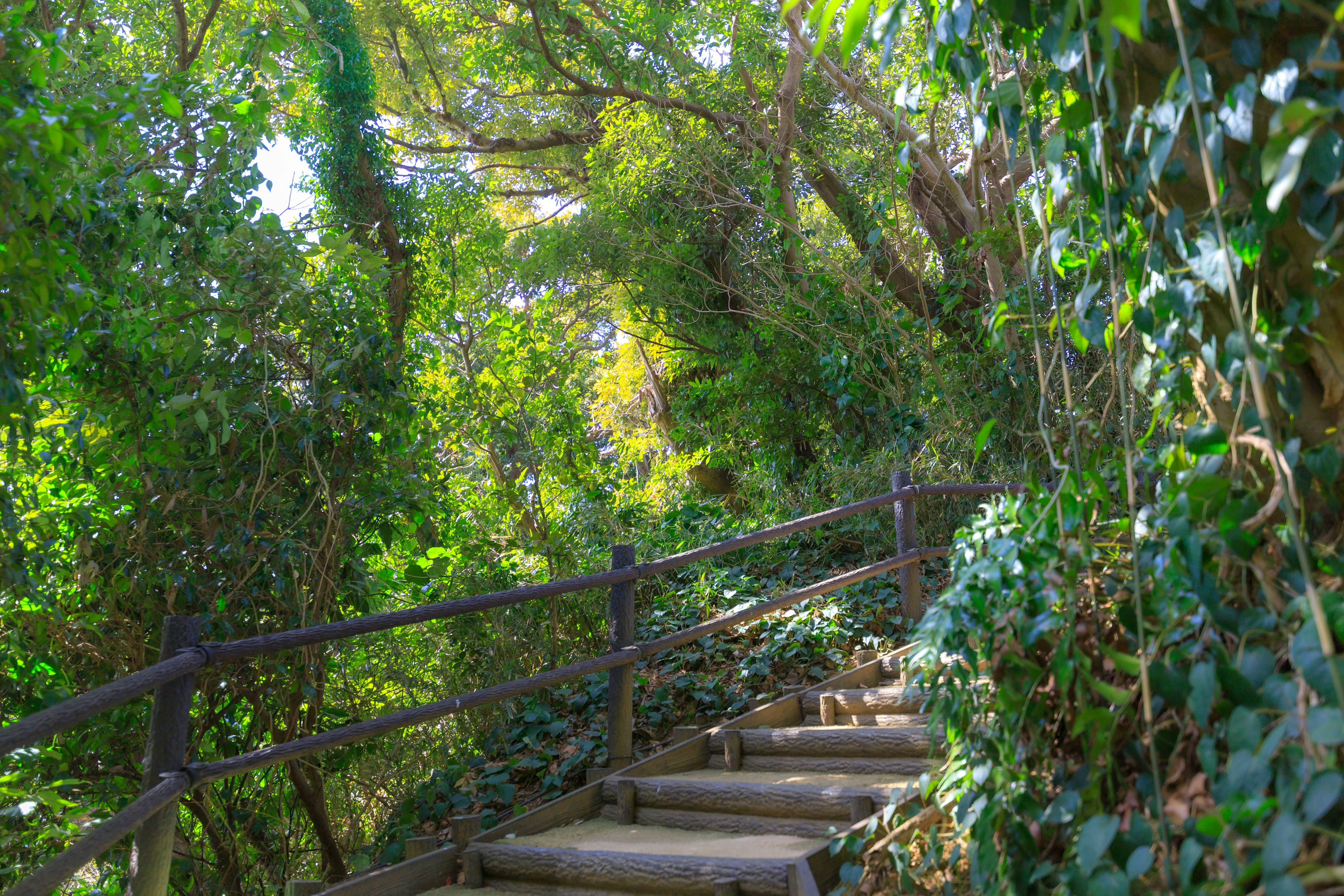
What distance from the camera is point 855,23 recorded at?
151 cm

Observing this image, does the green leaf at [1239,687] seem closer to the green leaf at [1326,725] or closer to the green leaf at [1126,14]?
the green leaf at [1326,725]

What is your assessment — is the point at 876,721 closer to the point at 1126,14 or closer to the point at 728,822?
the point at 728,822

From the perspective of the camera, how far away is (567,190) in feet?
48.1

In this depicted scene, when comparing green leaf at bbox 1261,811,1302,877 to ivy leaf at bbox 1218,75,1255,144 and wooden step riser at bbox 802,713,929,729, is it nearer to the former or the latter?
ivy leaf at bbox 1218,75,1255,144

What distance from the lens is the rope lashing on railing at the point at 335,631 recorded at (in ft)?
6.82

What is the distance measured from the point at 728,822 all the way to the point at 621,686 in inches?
37.0

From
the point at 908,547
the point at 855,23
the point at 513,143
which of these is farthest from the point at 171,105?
the point at 513,143

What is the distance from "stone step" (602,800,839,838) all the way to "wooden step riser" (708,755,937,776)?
1.66 feet

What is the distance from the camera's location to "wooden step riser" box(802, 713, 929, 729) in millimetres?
4047

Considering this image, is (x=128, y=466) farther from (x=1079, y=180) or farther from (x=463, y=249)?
(x=463, y=249)

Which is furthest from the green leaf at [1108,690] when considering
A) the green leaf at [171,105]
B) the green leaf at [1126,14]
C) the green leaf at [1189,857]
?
Answer: the green leaf at [171,105]

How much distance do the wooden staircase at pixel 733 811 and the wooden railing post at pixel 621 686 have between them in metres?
0.23

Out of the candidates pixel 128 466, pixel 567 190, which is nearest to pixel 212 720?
pixel 128 466

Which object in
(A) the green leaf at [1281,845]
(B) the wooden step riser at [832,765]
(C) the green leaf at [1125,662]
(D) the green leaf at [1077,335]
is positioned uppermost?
(D) the green leaf at [1077,335]
